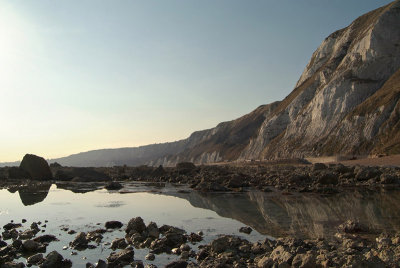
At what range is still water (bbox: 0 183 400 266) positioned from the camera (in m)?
15.8

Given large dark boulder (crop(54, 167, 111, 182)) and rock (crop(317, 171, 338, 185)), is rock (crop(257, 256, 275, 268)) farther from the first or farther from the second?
large dark boulder (crop(54, 167, 111, 182))

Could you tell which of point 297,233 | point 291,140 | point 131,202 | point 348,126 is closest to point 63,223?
point 131,202

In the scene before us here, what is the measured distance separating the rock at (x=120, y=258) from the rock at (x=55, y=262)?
4.46 feet

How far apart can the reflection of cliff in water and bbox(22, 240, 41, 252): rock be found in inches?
374

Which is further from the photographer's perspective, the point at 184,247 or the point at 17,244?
the point at 17,244

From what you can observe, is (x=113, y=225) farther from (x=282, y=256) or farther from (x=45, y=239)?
(x=282, y=256)

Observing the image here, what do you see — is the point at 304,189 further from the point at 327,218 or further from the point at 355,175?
the point at 327,218

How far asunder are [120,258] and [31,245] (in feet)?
13.8

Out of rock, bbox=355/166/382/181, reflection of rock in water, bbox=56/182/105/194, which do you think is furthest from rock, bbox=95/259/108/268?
rock, bbox=355/166/382/181

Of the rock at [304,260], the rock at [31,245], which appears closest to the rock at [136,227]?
the rock at [31,245]

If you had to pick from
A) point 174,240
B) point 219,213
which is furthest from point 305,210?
point 174,240

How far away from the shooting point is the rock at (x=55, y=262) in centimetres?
1133

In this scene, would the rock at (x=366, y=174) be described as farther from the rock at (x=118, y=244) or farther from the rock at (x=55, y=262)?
the rock at (x=55, y=262)

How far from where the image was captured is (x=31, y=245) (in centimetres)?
1345
